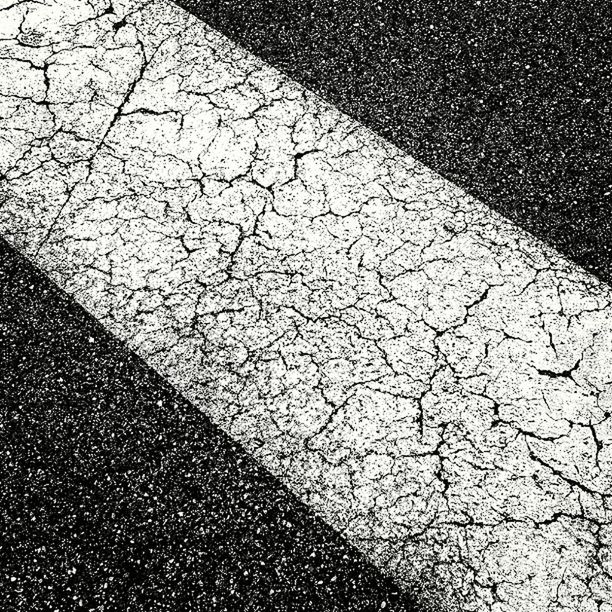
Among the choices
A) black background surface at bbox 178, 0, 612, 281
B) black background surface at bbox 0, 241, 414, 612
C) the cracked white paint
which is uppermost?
black background surface at bbox 178, 0, 612, 281

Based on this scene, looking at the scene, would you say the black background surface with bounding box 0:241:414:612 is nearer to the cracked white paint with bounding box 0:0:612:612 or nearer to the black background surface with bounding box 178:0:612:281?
the cracked white paint with bounding box 0:0:612:612

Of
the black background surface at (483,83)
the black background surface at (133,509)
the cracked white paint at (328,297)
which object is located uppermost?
the black background surface at (483,83)

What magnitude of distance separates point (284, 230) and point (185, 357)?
2.06 ft

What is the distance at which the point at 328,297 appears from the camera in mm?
2717

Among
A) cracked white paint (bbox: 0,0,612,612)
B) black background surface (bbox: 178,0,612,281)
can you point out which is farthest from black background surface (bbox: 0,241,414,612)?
black background surface (bbox: 178,0,612,281)

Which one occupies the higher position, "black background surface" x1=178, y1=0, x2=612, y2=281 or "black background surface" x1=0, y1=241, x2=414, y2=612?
"black background surface" x1=178, y1=0, x2=612, y2=281

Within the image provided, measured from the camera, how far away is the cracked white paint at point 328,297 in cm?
234

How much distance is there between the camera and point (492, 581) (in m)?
2.25

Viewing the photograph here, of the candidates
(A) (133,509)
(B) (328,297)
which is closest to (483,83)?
(B) (328,297)

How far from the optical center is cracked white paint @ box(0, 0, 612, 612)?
7.68 ft

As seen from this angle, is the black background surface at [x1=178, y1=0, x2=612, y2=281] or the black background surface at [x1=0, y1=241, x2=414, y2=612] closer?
the black background surface at [x1=0, y1=241, x2=414, y2=612]

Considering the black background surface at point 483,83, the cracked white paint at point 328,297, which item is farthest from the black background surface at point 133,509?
the black background surface at point 483,83

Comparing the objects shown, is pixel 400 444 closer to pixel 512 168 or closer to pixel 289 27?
pixel 512 168

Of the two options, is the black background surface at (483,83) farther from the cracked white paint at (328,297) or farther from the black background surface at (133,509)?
the black background surface at (133,509)
